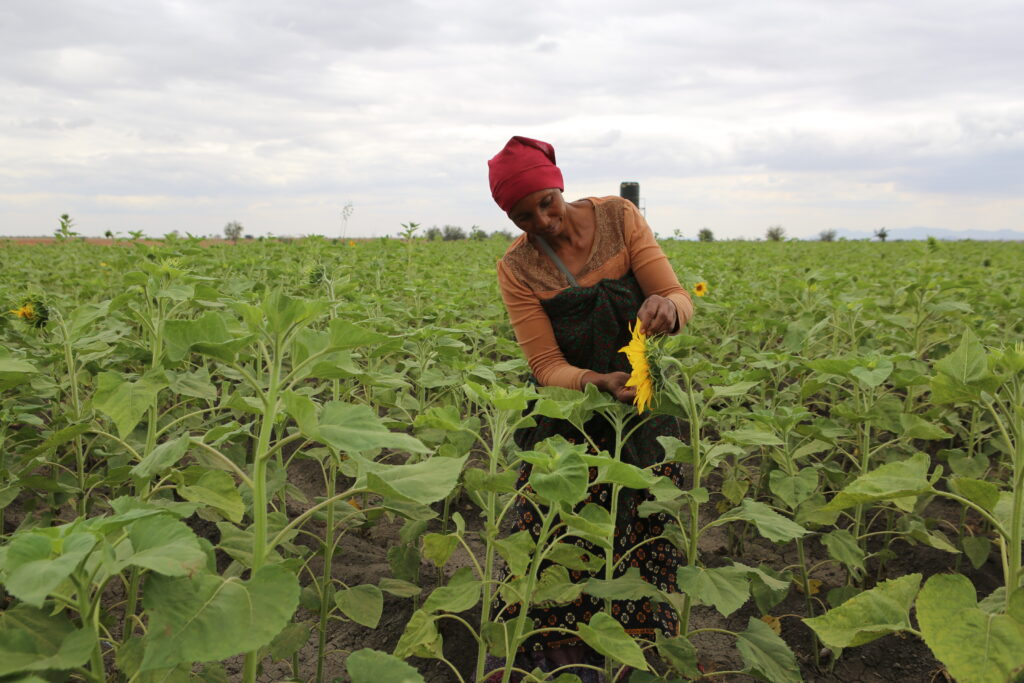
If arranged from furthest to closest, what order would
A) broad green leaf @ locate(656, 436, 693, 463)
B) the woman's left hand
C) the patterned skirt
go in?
the patterned skirt → the woman's left hand → broad green leaf @ locate(656, 436, 693, 463)

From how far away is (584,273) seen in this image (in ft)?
8.57

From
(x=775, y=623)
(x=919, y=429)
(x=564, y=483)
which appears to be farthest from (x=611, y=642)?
(x=775, y=623)

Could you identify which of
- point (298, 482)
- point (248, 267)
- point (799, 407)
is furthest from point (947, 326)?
point (248, 267)

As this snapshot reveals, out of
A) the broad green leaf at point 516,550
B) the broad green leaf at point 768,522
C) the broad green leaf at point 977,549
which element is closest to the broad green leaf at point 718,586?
the broad green leaf at point 768,522

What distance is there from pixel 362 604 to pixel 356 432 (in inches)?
42.2

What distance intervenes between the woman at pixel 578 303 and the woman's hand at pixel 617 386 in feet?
0.87

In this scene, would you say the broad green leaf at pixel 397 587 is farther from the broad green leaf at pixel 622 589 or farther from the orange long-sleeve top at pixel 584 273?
the orange long-sleeve top at pixel 584 273

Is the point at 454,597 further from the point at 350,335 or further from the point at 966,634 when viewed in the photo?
the point at 966,634

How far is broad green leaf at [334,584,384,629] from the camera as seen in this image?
6.47 feet

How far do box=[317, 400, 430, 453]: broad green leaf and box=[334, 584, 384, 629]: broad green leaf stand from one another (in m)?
1.00

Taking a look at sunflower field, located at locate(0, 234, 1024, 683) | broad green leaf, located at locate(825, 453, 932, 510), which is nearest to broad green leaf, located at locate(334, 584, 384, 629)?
sunflower field, located at locate(0, 234, 1024, 683)

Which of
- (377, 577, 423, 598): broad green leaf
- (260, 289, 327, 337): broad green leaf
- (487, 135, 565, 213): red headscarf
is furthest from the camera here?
(487, 135, 565, 213): red headscarf

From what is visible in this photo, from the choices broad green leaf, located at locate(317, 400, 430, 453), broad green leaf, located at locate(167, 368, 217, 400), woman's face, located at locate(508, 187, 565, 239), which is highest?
woman's face, located at locate(508, 187, 565, 239)

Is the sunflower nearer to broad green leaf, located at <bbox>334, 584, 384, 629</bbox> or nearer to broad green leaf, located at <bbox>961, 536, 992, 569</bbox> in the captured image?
broad green leaf, located at <bbox>334, 584, 384, 629</bbox>
